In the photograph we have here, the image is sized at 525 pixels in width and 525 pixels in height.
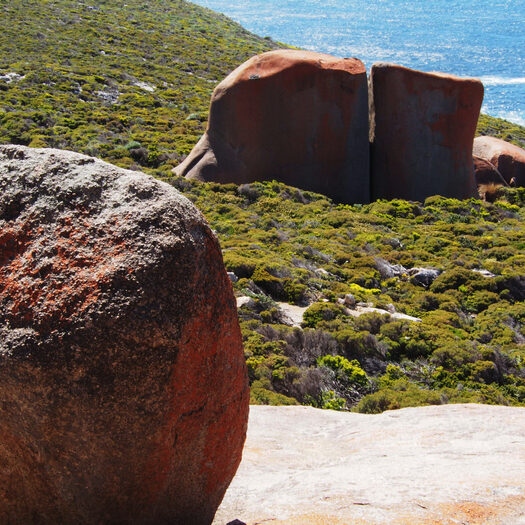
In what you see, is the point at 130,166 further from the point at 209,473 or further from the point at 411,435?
the point at 209,473

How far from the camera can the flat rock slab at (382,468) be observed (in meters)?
3.43

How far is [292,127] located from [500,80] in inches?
2007

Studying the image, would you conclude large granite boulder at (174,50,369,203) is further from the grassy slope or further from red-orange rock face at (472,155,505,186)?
red-orange rock face at (472,155,505,186)

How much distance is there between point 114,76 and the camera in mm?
30844

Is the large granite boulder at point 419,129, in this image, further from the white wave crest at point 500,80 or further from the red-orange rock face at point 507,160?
the white wave crest at point 500,80

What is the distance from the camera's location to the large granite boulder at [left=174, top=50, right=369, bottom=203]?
57.6ft

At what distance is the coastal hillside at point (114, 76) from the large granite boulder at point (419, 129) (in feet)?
20.6

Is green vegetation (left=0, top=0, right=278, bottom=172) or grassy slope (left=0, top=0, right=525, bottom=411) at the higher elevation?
green vegetation (left=0, top=0, right=278, bottom=172)

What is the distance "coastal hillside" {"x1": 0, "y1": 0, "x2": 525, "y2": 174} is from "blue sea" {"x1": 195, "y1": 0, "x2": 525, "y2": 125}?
22095 mm

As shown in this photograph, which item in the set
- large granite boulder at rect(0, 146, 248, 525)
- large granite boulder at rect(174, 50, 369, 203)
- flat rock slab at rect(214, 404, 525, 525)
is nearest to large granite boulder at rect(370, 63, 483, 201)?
large granite boulder at rect(174, 50, 369, 203)

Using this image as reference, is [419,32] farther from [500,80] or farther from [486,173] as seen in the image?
[486,173]

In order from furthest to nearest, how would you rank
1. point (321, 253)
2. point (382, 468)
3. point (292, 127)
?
1. point (292, 127)
2. point (321, 253)
3. point (382, 468)

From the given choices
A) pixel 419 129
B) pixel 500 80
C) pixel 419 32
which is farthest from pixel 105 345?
pixel 419 32

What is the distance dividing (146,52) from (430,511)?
37.8 m
